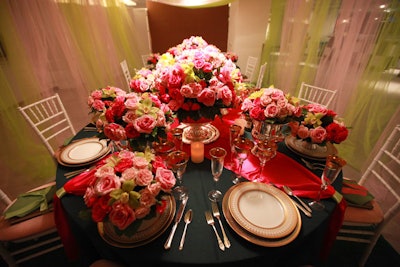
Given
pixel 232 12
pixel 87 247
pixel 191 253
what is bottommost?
pixel 87 247

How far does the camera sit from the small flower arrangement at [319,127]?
98cm

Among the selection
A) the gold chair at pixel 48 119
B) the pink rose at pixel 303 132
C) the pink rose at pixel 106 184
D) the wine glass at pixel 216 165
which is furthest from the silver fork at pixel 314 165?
the gold chair at pixel 48 119

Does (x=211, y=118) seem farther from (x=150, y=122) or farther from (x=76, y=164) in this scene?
(x=76, y=164)

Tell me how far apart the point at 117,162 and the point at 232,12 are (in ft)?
13.0

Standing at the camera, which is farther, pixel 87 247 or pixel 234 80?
pixel 234 80

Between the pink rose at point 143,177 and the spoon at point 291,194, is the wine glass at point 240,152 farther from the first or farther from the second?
the pink rose at point 143,177

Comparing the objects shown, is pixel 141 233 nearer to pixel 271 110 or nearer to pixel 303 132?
pixel 271 110

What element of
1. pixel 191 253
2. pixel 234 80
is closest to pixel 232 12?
pixel 234 80

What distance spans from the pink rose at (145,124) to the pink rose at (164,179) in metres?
0.21

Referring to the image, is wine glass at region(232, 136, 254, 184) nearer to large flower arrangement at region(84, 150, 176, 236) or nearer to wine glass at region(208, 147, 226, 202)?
wine glass at region(208, 147, 226, 202)

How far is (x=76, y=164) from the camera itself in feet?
3.28

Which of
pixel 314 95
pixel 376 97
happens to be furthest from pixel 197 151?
pixel 376 97

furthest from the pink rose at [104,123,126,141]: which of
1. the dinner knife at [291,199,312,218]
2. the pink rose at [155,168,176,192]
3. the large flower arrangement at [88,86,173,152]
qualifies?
the dinner knife at [291,199,312,218]

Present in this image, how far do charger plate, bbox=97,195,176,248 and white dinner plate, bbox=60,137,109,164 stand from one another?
0.47 metres
